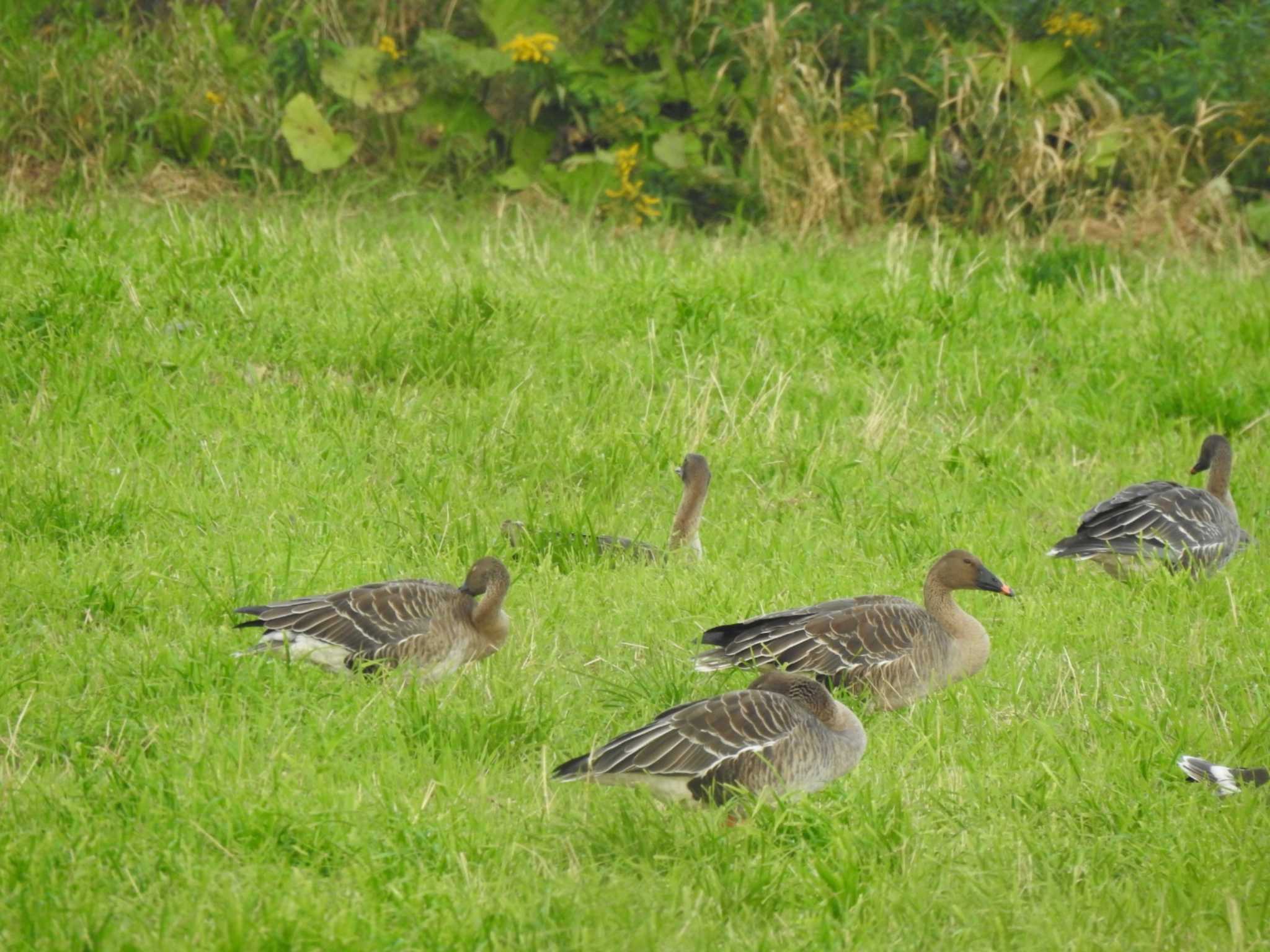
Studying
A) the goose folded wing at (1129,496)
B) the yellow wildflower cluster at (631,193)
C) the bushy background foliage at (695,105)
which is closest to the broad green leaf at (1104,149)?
the bushy background foliage at (695,105)

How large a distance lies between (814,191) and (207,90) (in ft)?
18.4

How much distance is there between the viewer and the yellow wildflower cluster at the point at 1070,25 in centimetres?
1431

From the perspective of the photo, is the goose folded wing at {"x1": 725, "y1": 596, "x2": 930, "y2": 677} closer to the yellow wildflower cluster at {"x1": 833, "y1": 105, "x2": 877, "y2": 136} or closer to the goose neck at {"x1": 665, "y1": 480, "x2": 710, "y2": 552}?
the goose neck at {"x1": 665, "y1": 480, "x2": 710, "y2": 552}

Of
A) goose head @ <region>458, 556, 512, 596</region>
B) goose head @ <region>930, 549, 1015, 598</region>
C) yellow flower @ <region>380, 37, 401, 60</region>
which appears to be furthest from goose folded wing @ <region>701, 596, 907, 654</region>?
yellow flower @ <region>380, 37, 401, 60</region>

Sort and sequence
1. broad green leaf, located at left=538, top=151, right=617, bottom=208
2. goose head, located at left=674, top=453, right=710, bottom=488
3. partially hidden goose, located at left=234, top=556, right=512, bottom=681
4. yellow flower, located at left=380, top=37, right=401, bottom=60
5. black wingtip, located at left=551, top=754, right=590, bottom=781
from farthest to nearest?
broad green leaf, located at left=538, top=151, right=617, bottom=208 → yellow flower, located at left=380, top=37, right=401, bottom=60 → goose head, located at left=674, top=453, right=710, bottom=488 → partially hidden goose, located at left=234, top=556, right=512, bottom=681 → black wingtip, located at left=551, top=754, right=590, bottom=781

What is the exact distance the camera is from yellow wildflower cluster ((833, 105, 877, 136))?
13.6 meters

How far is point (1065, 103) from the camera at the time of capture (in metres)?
13.9

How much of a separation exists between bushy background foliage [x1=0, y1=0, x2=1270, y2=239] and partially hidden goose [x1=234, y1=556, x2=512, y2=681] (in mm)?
7733

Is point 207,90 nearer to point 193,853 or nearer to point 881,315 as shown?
point 881,315

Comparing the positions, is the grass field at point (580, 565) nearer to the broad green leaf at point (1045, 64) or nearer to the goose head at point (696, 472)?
the goose head at point (696, 472)

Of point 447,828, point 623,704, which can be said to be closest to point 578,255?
point 623,704

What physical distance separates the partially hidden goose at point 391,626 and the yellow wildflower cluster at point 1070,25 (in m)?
10.2

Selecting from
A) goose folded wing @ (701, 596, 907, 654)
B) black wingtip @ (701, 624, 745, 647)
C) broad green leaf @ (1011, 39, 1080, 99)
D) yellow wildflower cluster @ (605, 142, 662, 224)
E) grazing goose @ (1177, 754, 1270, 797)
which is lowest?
yellow wildflower cluster @ (605, 142, 662, 224)

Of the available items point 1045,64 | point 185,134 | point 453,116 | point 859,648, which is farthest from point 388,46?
point 859,648
